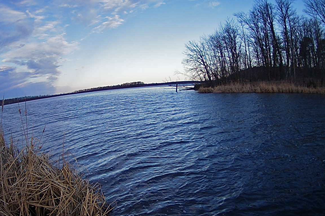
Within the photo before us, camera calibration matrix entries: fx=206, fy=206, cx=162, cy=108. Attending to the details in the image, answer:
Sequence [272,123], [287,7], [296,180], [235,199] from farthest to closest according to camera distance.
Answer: [287,7] → [272,123] → [296,180] → [235,199]

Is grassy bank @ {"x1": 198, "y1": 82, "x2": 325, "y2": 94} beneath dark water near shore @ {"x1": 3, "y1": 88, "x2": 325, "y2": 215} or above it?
above

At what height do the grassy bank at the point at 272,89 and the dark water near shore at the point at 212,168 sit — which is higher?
the grassy bank at the point at 272,89

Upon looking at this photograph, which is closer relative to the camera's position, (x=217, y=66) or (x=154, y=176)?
(x=154, y=176)

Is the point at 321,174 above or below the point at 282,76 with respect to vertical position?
below

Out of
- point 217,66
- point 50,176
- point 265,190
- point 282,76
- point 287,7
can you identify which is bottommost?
point 265,190

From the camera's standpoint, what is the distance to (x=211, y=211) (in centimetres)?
413

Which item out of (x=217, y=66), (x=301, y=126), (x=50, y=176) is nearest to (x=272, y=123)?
(x=301, y=126)

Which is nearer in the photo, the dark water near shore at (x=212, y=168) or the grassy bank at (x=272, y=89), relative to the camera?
the dark water near shore at (x=212, y=168)

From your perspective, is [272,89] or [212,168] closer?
[212,168]

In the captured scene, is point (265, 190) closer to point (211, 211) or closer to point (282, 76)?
point (211, 211)

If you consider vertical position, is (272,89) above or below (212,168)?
above

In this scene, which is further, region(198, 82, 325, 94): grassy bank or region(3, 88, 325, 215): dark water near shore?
region(198, 82, 325, 94): grassy bank

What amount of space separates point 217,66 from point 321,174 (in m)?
38.8

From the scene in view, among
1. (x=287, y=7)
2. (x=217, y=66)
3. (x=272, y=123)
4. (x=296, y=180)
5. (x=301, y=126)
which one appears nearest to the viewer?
(x=296, y=180)
